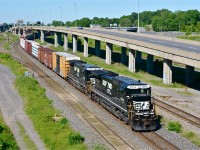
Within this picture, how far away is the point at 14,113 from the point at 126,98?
42.0ft

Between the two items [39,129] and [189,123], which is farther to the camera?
[189,123]

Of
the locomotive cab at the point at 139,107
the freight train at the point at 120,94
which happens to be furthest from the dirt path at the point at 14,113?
the freight train at the point at 120,94

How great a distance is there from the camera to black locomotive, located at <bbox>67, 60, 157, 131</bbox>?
2920 cm

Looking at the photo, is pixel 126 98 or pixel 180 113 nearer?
pixel 126 98

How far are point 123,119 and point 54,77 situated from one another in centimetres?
3150

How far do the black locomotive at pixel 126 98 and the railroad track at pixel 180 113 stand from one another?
5.22 meters

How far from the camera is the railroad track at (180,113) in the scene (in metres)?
33.3

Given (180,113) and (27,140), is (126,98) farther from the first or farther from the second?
(180,113)

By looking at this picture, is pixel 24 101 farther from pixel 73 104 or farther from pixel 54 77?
pixel 54 77

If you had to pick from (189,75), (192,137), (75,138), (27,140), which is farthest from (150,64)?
(27,140)

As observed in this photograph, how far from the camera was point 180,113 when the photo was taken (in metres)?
36.7

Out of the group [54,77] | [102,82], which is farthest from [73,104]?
[54,77]

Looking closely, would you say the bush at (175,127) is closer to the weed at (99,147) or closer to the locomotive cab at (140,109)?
the locomotive cab at (140,109)

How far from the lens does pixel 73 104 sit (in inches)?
1597
